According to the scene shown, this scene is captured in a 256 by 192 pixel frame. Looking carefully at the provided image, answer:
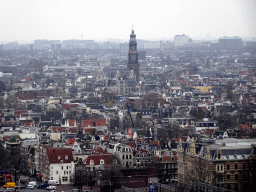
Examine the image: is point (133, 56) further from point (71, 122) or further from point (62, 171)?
point (62, 171)

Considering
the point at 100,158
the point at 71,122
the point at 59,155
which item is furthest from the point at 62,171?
the point at 71,122

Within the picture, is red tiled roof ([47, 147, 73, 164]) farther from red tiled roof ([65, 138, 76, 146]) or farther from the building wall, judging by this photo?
red tiled roof ([65, 138, 76, 146])

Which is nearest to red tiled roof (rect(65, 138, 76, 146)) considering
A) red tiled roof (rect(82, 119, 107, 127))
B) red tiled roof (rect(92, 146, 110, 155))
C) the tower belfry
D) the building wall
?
red tiled roof (rect(92, 146, 110, 155))

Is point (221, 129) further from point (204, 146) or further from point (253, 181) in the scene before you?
point (253, 181)

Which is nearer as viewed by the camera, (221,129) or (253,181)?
(253,181)

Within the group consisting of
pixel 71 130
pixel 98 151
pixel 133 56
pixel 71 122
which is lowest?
pixel 133 56

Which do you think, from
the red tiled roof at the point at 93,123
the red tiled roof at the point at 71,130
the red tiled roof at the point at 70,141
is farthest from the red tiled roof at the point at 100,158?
the red tiled roof at the point at 93,123

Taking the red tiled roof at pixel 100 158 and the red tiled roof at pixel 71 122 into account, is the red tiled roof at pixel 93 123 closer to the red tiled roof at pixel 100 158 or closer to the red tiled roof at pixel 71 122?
the red tiled roof at pixel 71 122

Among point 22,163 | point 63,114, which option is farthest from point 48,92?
point 22,163

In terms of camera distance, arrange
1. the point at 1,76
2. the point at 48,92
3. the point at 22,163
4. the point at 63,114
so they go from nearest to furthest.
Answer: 1. the point at 22,163
2. the point at 63,114
3. the point at 48,92
4. the point at 1,76
